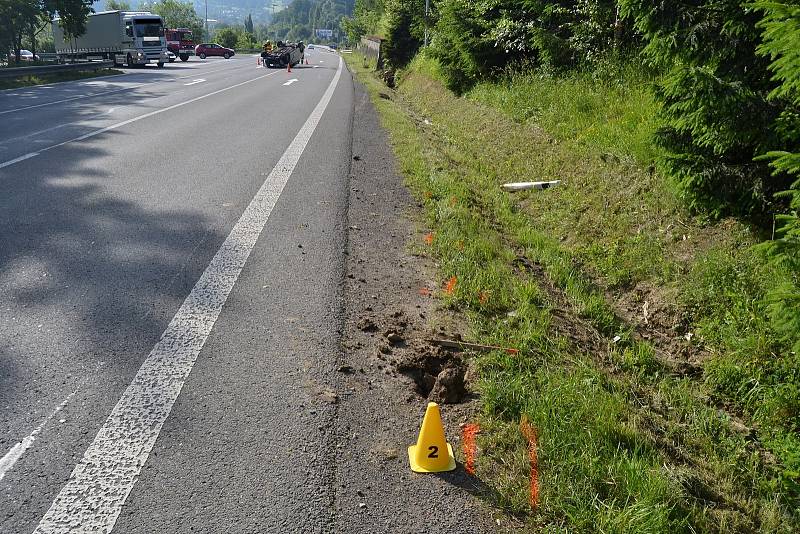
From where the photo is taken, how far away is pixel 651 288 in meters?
4.94

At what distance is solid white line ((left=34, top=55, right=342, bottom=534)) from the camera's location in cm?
232

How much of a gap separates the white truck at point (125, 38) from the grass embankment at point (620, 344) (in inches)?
1479

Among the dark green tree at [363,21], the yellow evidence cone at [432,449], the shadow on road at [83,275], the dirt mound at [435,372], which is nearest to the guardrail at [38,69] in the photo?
the shadow on road at [83,275]

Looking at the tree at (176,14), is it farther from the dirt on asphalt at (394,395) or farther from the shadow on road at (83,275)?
the dirt on asphalt at (394,395)

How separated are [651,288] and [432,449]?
9.79 ft

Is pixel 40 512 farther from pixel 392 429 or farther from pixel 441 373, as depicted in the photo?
pixel 441 373

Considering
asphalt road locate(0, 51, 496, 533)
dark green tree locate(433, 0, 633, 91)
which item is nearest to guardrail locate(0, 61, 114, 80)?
dark green tree locate(433, 0, 633, 91)

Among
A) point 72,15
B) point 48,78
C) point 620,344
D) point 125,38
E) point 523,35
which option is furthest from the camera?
point 72,15

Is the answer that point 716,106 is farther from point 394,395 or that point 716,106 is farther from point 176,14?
point 176,14

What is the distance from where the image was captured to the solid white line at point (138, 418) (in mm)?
2324

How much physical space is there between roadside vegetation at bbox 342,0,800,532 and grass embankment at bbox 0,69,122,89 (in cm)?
2016

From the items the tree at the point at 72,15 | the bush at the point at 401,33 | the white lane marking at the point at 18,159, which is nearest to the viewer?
the white lane marking at the point at 18,159

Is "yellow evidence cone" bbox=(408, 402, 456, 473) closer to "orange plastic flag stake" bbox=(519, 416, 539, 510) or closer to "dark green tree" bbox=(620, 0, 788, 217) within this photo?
"orange plastic flag stake" bbox=(519, 416, 539, 510)

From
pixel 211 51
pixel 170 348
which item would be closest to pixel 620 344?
pixel 170 348
